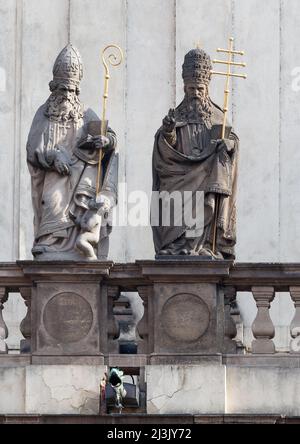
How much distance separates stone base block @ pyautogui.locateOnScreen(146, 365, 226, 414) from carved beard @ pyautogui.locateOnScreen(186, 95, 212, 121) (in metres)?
2.63

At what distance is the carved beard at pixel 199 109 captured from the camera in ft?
102

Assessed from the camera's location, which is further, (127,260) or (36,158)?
(127,260)

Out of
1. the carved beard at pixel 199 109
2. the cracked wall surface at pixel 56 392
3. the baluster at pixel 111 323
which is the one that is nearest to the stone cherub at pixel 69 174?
the baluster at pixel 111 323

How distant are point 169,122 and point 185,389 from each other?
267 cm

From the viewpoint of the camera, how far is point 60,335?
99.7 ft

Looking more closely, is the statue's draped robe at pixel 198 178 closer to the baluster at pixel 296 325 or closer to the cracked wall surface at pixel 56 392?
the baluster at pixel 296 325

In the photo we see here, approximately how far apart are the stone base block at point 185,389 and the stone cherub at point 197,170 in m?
1.13

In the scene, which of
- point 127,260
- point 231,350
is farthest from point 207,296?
point 127,260

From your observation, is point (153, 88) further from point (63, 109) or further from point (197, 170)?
point (197, 170)

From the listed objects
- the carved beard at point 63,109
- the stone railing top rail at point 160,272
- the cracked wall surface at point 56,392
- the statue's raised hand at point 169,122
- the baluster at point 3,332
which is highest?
the carved beard at point 63,109

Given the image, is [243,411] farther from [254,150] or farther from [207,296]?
[254,150]

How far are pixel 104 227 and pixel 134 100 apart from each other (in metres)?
5.05

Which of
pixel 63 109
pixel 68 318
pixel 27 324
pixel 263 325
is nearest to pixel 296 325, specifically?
pixel 263 325

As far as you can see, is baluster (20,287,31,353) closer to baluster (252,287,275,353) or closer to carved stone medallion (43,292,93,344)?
carved stone medallion (43,292,93,344)
